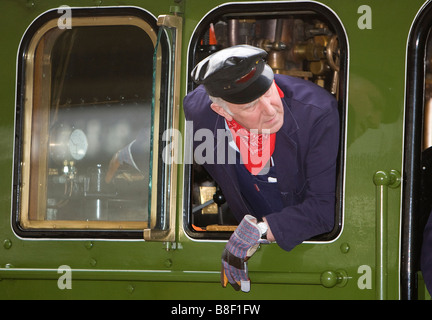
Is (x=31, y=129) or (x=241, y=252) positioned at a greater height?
(x=31, y=129)

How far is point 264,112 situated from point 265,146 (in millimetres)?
154

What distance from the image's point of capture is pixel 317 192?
297cm

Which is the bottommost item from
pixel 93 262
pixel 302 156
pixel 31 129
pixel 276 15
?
pixel 93 262

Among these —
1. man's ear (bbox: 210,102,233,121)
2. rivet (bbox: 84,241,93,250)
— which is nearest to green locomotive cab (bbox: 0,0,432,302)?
rivet (bbox: 84,241,93,250)

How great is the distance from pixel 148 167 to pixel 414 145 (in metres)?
1.20

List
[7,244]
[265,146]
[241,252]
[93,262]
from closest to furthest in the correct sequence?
1. [241,252]
2. [265,146]
3. [93,262]
4. [7,244]

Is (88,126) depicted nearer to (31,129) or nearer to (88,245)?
(31,129)

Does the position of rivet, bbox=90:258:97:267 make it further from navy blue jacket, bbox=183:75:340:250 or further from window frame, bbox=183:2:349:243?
navy blue jacket, bbox=183:75:340:250

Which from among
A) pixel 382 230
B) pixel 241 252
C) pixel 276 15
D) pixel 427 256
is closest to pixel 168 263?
pixel 241 252

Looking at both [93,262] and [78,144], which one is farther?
[78,144]

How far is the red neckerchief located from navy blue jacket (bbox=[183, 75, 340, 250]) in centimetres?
3

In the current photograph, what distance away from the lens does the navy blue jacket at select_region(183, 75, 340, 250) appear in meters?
2.96

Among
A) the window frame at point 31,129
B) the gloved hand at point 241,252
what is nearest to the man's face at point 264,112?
the gloved hand at point 241,252

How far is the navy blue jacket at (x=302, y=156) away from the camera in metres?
2.96
